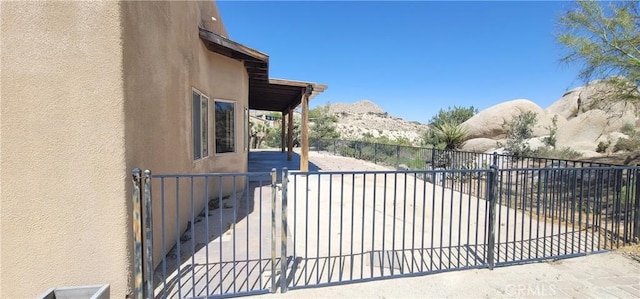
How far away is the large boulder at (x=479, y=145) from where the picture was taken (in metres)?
16.8

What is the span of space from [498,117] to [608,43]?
1232cm

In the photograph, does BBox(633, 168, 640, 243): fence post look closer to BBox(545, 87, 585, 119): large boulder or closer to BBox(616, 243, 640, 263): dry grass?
BBox(616, 243, 640, 263): dry grass

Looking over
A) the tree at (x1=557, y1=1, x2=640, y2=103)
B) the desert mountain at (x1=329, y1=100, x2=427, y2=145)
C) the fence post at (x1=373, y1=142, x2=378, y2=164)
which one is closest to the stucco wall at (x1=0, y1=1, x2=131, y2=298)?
the tree at (x1=557, y1=1, x2=640, y2=103)

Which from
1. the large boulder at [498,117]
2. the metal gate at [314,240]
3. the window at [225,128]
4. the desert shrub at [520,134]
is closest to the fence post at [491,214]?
the metal gate at [314,240]

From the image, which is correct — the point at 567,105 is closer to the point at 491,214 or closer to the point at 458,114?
the point at 458,114

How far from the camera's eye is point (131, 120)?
2627 millimetres

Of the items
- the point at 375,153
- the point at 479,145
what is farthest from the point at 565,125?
the point at 375,153

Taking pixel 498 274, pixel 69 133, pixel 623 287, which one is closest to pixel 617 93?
pixel 623 287

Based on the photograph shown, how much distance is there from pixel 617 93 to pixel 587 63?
1.17 m

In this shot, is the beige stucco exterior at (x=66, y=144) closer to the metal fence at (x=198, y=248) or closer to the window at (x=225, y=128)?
the metal fence at (x=198, y=248)

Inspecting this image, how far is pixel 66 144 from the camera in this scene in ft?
7.97

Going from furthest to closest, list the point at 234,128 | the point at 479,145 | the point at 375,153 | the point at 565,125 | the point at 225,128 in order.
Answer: the point at 479,145 → the point at 565,125 → the point at 375,153 → the point at 234,128 → the point at 225,128

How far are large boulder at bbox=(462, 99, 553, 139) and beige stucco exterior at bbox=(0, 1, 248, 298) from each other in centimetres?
1884

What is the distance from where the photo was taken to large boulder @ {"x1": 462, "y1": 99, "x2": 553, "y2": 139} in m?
17.8
